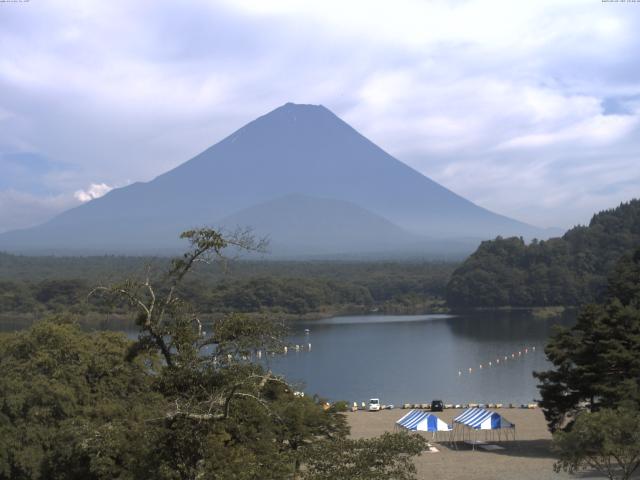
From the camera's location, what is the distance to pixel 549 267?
57.0 m

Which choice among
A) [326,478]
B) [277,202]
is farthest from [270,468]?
[277,202]

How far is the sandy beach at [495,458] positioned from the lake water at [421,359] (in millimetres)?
3021

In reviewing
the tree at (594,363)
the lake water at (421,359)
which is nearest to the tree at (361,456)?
the tree at (594,363)

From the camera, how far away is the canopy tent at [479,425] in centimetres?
1439

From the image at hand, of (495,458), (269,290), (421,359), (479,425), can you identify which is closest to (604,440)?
(495,458)

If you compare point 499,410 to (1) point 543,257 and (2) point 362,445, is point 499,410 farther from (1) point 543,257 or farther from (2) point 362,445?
(1) point 543,257

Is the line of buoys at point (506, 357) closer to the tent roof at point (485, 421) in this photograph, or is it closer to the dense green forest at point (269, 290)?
the dense green forest at point (269, 290)

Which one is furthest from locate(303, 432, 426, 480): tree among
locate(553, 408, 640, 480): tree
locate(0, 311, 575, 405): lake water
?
locate(0, 311, 575, 405): lake water

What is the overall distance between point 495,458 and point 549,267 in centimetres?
4570

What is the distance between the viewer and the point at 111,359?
13.1 m

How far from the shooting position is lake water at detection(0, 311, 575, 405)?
2441cm

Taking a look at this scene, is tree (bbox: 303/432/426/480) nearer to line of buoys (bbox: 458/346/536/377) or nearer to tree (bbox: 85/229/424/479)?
tree (bbox: 85/229/424/479)

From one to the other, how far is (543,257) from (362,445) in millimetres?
55802

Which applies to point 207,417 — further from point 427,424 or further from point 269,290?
point 269,290
